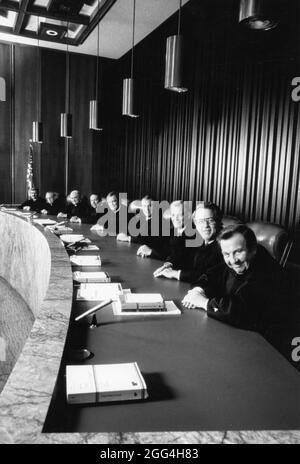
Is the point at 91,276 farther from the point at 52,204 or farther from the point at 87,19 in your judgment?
the point at 52,204

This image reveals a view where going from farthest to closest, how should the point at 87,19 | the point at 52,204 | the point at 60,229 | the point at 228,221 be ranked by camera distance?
1. the point at 52,204
2. the point at 87,19
3. the point at 60,229
4. the point at 228,221

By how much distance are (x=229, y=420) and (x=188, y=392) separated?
6.4 inches

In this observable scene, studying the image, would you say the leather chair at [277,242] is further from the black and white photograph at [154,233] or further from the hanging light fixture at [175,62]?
the hanging light fixture at [175,62]

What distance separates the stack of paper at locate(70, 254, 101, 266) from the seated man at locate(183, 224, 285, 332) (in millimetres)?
997

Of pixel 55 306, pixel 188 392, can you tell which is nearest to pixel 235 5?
pixel 55 306

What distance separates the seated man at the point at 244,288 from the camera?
178cm

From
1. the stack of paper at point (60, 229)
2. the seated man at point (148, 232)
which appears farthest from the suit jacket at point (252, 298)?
the stack of paper at point (60, 229)

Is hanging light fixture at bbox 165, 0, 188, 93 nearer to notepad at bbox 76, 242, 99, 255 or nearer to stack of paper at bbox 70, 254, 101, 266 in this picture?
stack of paper at bbox 70, 254, 101, 266

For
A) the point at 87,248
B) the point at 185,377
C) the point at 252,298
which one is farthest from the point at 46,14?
the point at 185,377

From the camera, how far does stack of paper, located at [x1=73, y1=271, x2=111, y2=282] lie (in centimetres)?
237

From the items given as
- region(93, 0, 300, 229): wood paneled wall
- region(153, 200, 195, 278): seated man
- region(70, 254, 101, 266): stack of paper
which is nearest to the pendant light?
region(93, 0, 300, 229): wood paneled wall

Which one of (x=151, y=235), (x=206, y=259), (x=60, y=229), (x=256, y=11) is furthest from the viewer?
(x=60, y=229)

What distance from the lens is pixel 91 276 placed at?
2426 millimetres

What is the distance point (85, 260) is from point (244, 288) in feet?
4.47
